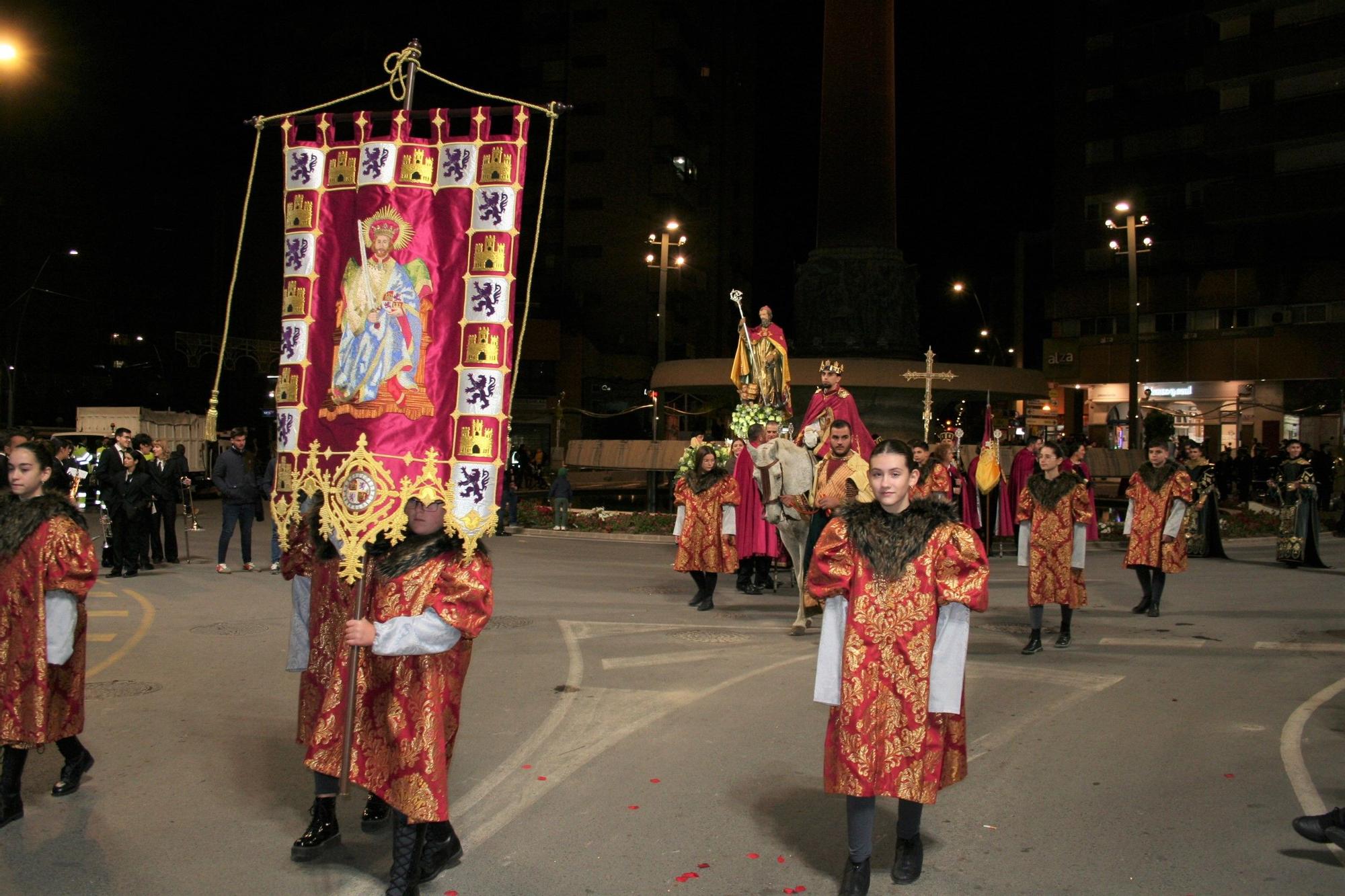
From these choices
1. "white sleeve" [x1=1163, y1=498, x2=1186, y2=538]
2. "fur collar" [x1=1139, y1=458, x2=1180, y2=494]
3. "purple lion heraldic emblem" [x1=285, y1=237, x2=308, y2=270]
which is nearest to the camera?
"purple lion heraldic emblem" [x1=285, y1=237, x2=308, y2=270]

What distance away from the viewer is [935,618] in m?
4.74

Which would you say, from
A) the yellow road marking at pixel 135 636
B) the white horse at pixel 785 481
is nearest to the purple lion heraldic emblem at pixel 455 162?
the yellow road marking at pixel 135 636

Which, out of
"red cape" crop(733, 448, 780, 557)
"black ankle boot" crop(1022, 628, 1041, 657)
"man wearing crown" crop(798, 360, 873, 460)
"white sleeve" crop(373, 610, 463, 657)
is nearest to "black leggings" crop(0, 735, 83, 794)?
"white sleeve" crop(373, 610, 463, 657)

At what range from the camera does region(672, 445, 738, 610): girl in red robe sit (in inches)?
504

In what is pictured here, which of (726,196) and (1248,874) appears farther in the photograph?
(726,196)

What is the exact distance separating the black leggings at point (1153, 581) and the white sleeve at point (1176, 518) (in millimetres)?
433

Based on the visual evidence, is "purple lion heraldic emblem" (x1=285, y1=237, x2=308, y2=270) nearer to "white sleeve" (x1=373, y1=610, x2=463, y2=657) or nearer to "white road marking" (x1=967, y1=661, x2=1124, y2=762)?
"white sleeve" (x1=373, y1=610, x2=463, y2=657)

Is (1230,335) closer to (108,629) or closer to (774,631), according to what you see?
(774,631)

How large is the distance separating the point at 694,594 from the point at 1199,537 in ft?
32.5

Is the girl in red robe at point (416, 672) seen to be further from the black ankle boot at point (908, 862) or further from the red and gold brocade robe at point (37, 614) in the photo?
the black ankle boot at point (908, 862)

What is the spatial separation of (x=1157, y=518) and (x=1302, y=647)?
86.3 inches

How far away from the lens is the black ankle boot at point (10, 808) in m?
5.50

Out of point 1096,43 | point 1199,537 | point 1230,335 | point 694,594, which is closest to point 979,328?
point 1096,43

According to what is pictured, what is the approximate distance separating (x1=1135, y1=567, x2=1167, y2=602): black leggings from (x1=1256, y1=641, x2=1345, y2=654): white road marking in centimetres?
157
